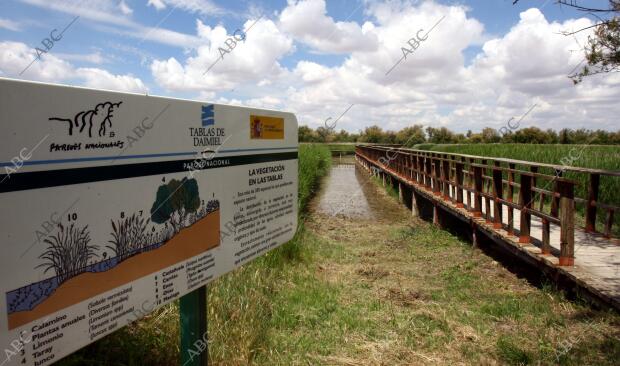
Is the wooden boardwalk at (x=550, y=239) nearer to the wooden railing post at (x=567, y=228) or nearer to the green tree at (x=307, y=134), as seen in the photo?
the wooden railing post at (x=567, y=228)

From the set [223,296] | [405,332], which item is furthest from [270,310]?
[405,332]

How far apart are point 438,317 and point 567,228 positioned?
185cm

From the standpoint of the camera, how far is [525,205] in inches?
250

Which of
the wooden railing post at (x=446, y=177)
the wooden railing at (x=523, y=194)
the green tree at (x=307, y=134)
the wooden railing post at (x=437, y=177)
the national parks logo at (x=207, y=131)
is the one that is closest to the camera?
the national parks logo at (x=207, y=131)

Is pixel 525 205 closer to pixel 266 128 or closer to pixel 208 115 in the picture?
pixel 266 128

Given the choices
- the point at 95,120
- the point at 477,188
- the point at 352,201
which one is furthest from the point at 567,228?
the point at 352,201

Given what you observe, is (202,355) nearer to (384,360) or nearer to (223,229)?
(223,229)

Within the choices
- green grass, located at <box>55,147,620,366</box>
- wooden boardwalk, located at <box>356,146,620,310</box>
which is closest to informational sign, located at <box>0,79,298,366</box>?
green grass, located at <box>55,147,620,366</box>

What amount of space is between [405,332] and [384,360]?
679mm

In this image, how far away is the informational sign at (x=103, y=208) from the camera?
130cm

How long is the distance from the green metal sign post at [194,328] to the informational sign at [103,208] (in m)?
0.17

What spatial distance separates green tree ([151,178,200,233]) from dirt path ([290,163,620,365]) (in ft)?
7.60

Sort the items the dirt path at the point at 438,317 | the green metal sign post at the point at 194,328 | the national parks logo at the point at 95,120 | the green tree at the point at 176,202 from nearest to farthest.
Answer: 1. the national parks logo at the point at 95,120
2. the green tree at the point at 176,202
3. the green metal sign post at the point at 194,328
4. the dirt path at the point at 438,317

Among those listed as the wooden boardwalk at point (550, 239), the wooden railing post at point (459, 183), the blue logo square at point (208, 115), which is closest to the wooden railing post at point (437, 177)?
the wooden boardwalk at point (550, 239)
